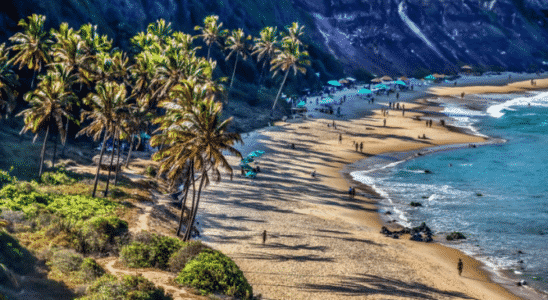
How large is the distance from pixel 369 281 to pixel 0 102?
33915 mm

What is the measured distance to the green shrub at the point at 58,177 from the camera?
1555 inches

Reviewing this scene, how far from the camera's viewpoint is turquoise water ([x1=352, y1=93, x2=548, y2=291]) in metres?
36.9

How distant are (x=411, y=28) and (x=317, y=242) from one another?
150m

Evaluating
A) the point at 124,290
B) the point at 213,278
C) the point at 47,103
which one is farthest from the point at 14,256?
the point at 47,103

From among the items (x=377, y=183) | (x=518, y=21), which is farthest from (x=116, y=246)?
(x=518, y=21)

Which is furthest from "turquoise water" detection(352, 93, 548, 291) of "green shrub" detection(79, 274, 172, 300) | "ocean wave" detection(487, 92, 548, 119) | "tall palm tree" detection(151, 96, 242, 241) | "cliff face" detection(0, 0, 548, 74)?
"cliff face" detection(0, 0, 548, 74)

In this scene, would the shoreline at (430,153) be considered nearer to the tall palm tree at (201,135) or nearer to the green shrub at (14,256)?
the tall palm tree at (201,135)

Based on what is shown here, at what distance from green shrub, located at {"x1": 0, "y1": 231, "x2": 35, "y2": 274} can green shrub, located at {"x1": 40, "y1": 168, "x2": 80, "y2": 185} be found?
18984 mm

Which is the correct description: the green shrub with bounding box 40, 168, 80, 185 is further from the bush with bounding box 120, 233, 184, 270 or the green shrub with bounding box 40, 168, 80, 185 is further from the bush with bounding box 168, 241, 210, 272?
the bush with bounding box 168, 241, 210, 272

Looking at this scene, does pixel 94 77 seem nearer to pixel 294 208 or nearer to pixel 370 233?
pixel 294 208

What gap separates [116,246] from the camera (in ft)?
89.6

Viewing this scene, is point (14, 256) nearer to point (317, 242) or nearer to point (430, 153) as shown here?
point (317, 242)

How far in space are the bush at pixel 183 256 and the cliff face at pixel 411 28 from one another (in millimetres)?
84297

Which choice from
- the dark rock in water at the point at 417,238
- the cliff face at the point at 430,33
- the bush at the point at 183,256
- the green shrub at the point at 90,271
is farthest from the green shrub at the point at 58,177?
the cliff face at the point at 430,33
